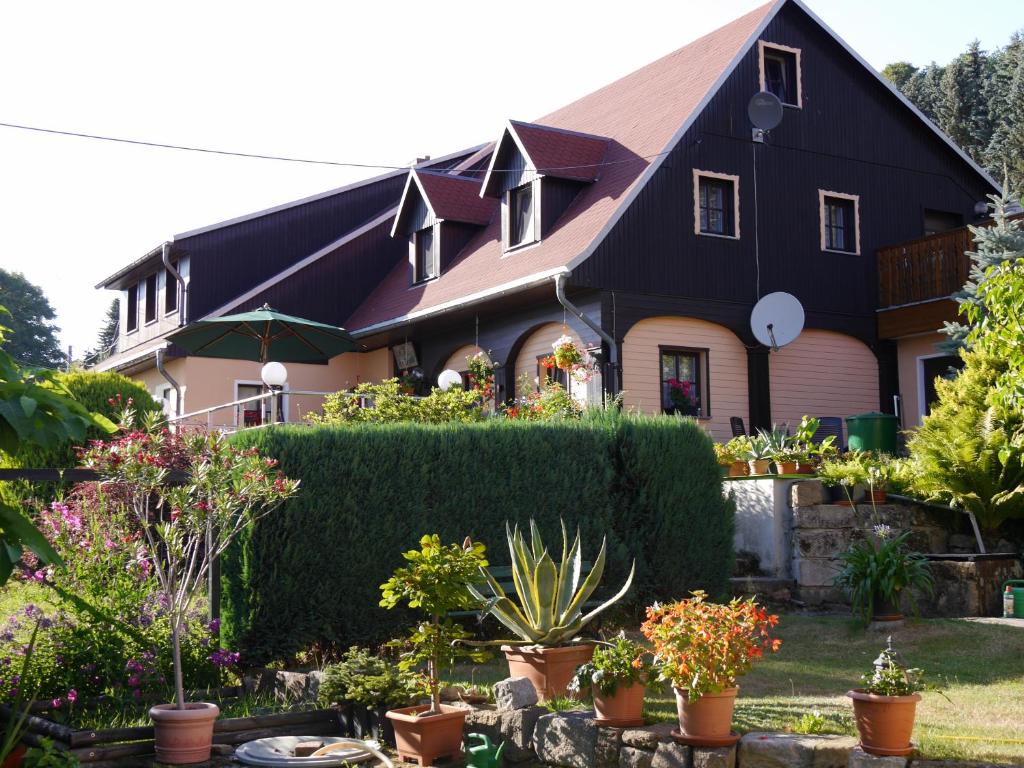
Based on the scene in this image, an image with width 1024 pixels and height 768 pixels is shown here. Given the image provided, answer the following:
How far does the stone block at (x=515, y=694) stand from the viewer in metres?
7.94

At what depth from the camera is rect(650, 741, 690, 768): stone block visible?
6684mm

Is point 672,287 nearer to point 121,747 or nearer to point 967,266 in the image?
point 967,266

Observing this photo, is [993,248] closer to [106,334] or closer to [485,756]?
[485,756]

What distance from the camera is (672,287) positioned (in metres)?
18.0

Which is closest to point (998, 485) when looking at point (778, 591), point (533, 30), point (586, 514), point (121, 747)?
point (778, 591)

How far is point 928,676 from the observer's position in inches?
361

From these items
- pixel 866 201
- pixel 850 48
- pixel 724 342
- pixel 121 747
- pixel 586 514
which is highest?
pixel 850 48

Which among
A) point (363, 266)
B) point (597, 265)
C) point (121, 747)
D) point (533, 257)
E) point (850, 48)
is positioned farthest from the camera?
point (363, 266)

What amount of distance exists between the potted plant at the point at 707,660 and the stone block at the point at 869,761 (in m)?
0.69

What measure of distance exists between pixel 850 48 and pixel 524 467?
12.2 metres

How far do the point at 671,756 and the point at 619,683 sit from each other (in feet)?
1.93

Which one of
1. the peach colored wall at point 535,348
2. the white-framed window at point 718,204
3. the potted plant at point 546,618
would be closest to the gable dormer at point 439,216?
the peach colored wall at point 535,348

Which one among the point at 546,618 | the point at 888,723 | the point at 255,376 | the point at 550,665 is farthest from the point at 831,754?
the point at 255,376

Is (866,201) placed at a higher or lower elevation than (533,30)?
higher
